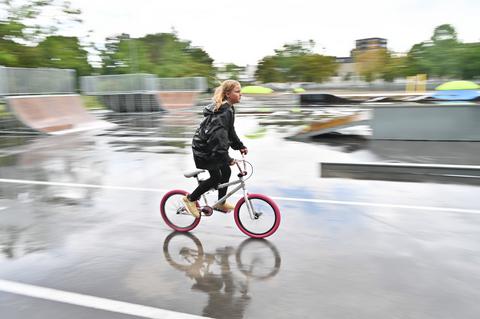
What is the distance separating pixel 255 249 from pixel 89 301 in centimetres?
190

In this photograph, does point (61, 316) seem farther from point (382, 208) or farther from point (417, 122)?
point (417, 122)

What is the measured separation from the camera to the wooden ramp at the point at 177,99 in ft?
105

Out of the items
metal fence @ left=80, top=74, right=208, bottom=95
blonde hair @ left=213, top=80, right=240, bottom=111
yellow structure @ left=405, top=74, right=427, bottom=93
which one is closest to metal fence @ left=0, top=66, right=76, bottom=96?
metal fence @ left=80, top=74, right=208, bottom=95

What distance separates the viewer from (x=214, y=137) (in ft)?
15.3

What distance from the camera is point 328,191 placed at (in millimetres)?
7012

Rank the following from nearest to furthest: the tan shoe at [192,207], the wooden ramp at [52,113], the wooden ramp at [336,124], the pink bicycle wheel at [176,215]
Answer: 1. the tan shoe at [192,207]
2. the pink bicycle wheel at [176,215]
3. the wooden ramp at [336,124]
4. the wooden ramp at [52,113]

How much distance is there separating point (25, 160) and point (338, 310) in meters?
9.80

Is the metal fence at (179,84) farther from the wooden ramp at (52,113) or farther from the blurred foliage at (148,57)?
the wooden ramp at (52,113)

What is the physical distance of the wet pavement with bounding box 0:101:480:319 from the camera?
11.5 feet

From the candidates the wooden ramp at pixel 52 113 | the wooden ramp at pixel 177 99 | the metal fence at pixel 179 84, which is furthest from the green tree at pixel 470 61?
the wooden ramp at pixel 52 113

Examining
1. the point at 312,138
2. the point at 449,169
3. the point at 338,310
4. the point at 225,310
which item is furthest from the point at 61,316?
the point at 312,138

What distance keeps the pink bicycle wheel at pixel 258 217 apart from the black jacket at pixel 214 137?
63 cm

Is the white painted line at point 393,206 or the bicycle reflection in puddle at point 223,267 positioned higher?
the white painted line at point 393,206

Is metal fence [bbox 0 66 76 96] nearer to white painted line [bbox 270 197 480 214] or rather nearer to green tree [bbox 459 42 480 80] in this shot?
white painted line [bbox 270 197 480 214]
